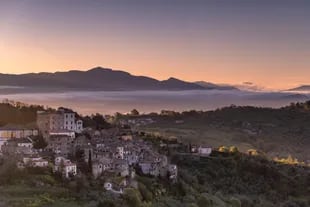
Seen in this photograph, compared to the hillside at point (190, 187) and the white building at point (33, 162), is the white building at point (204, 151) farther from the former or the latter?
the white building at point (33, 162)

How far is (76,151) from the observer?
81.9 ft

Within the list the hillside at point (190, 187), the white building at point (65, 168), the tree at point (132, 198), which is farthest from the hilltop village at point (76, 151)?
the tree at point (132, 198)

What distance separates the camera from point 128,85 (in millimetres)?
60562

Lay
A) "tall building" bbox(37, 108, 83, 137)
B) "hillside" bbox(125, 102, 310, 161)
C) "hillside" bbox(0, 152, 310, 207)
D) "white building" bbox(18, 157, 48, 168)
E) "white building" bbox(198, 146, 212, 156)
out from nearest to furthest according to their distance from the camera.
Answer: "hillside" bbox(0, 152, 310, 207) → "white building" bbox(18, 157, 48, 168) → "tall building" bbox(37, 108, 83, 137) → "white building" bbox(198, 146, 212, 156) → "hillside" bbox(125, 102, 310, 161)

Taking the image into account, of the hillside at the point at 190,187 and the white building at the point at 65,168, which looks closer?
the hillside at the point at 190,187

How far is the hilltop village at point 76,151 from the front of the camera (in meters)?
A: 22.7

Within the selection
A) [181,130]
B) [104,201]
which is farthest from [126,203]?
[181,130]

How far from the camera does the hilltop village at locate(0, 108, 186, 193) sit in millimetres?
22703

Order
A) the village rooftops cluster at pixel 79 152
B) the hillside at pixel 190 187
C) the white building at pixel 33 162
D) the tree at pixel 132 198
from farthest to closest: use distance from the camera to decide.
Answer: the village rooftops cluster at pixel 79 152 → the white building at pixel 33 162 → the tree at pixel 132 198 → the hillside at pixel 190 187


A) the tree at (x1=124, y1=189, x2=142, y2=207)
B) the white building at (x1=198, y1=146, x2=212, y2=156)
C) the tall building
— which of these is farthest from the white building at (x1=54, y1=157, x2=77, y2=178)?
the white building at (x1=198, y1=146, x2=212, y2=156)

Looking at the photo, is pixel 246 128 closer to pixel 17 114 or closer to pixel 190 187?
pixel 17 114

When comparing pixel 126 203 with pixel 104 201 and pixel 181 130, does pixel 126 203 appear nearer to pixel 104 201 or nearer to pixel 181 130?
pixel 104 201

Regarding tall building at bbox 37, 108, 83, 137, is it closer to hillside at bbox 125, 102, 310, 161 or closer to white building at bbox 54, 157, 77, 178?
white building at bbox 54, 157, 77, 178

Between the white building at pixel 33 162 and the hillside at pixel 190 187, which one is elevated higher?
the white building at pixel 33 162
